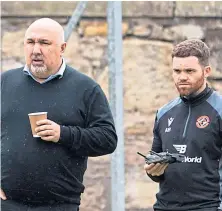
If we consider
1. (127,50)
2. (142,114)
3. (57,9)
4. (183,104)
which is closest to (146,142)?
(142,114)

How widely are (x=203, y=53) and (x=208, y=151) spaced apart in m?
0.60

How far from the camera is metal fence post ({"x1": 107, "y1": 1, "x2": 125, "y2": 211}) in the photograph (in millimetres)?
6973

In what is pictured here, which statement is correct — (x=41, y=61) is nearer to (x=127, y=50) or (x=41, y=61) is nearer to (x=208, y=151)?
(x=208, y=151)

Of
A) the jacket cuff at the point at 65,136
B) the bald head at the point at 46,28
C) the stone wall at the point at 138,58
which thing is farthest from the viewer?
the stone wall at the point at 138,58

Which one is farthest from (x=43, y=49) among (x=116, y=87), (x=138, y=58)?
(x=138, y=58)

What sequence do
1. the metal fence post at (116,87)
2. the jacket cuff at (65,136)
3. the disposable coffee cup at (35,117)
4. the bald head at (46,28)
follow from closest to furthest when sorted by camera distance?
1. the disposable coffee cup at (35,117)
2. the jacket cuff at (65,136)
3. the bald head at (46,28)
4. the metal fence post at (116,87)

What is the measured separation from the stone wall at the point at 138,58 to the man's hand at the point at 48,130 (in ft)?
10.4

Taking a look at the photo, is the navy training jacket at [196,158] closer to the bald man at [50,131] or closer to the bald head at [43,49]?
the bald man at [50,131]

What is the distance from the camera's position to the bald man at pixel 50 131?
5543 mm

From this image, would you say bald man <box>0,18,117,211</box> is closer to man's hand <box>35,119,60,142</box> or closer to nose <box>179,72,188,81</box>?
man's hand <box>35,119,60,142</box>

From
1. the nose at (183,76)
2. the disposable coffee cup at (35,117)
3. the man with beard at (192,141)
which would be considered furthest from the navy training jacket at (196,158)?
the disposable coffee cup at (35,117)

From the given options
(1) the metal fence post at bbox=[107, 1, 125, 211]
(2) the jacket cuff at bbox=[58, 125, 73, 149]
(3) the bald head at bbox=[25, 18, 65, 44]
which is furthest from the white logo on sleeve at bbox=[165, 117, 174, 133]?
(1) the metal fence post at bbox=[107, 1, 125, 211]

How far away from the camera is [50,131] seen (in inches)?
214

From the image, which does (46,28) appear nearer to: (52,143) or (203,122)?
(52,143)
